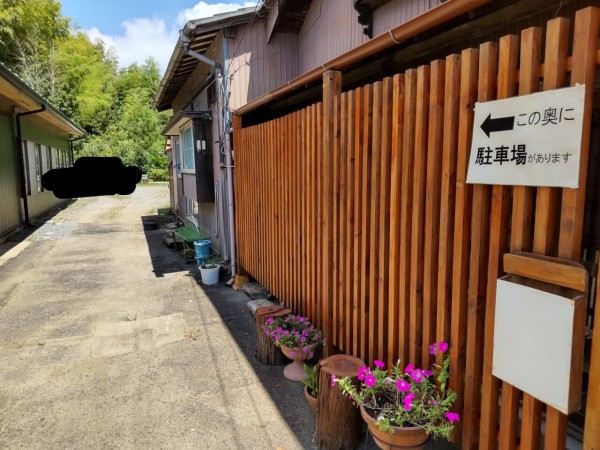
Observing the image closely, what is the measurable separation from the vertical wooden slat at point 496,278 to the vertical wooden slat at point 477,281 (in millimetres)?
51

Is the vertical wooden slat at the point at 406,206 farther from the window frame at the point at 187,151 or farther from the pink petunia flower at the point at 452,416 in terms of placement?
the window frame at the point at 187,151

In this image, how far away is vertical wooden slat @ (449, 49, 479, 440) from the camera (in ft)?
6.80

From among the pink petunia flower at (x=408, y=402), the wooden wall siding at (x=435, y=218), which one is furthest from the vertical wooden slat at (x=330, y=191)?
the pink petunia flower at (x=408, y=402)

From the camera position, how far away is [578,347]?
1651mm

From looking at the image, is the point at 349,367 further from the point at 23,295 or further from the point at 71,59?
the point at 23,295

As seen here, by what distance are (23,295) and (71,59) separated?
548 centimetres

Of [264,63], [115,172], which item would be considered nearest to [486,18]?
[115,172]

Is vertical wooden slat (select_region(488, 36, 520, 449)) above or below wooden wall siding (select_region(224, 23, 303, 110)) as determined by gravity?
below

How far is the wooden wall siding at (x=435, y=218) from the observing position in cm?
177

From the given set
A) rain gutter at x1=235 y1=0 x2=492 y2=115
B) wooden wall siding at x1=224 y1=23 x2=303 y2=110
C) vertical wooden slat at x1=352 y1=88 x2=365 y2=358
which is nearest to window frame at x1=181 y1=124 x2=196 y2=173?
wooden wall siding at x1=224 y1=23 x2=303 y2=110

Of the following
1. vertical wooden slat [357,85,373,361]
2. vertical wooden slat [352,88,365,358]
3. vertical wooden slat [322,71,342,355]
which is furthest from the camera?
vertical wooden slat [322,71,342,355]

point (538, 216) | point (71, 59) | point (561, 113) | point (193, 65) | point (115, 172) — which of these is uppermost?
point (193, 65)

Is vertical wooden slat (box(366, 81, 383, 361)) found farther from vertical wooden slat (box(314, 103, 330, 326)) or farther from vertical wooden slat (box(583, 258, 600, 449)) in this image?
→ vertical wooden slat (box(583, 258, 600, 449))

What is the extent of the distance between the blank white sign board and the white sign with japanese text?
0.51m
